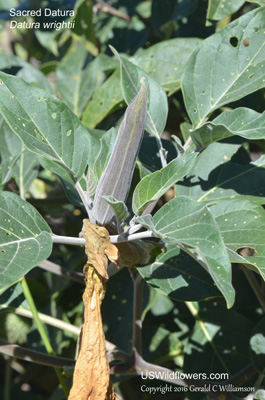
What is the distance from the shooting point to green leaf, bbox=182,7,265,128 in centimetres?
110

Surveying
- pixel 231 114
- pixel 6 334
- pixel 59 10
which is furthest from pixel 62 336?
pixel 59 10

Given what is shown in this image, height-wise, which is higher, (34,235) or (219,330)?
(34,235)

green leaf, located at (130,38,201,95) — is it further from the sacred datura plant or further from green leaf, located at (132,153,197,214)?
green leaf, located at (132,153,197,214)

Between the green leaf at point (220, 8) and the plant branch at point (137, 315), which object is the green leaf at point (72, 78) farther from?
the plant branch at point (137, 315)

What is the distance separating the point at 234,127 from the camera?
39.4 inches

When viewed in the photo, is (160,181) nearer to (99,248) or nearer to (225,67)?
(99,248)

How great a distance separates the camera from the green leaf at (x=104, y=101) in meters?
1.47

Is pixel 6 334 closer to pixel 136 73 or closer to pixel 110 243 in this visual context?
pixel 110 243

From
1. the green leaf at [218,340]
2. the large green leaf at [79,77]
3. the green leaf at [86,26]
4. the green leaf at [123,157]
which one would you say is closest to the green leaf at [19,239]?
the green leaf at [123,157]

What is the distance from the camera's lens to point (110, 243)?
88cm

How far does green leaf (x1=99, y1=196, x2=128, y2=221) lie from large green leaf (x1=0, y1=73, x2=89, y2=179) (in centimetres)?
15

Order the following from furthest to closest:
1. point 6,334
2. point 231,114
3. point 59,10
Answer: point 59,10, point 6,334, point 231,114

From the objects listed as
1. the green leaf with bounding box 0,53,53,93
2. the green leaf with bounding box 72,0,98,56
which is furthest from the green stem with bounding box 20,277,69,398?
the green leaf with bounding box 72,0,98,56

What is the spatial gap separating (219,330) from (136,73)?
29.3 inches
